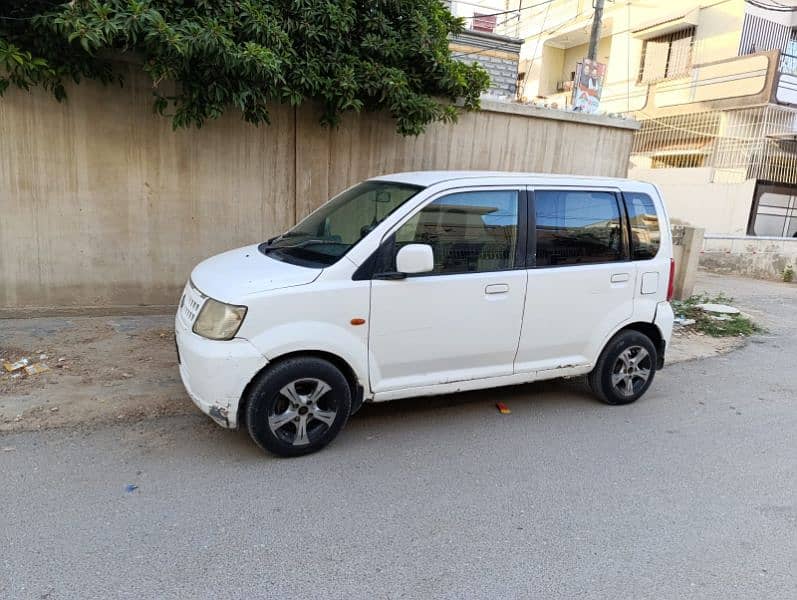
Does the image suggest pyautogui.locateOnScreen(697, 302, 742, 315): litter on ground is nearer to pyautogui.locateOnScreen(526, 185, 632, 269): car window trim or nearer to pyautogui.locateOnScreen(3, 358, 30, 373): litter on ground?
pyautogui.locateOnScreen(526, 185, 632, 269): car window trim

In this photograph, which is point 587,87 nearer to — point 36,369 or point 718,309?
point 718,309

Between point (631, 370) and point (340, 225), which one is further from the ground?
point (340, 225)

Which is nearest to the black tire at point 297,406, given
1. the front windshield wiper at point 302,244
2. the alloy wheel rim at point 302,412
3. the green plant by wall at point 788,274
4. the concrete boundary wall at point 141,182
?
the alloy wheel rim at point 302,412

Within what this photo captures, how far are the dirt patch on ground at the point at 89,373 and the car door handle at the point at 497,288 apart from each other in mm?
2507

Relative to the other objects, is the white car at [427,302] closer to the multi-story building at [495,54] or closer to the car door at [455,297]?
the car door at [455,297]

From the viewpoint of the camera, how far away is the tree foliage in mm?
4996

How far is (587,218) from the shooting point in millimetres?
4719

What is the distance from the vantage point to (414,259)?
12.4 ft

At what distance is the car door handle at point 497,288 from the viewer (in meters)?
4.23

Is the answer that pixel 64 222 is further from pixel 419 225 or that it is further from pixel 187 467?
pixel 419 225

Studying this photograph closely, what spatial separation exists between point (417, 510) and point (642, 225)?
320 cm

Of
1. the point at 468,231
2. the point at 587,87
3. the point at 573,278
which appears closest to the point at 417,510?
the point at 468,231

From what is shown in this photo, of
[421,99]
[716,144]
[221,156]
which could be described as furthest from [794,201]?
[221,156]

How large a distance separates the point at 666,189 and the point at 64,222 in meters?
16.9
